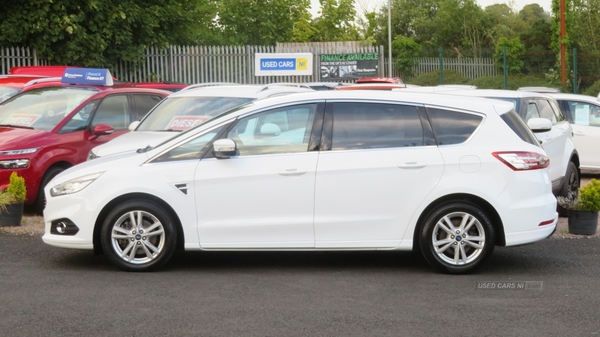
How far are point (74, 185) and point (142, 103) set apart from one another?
545 cm

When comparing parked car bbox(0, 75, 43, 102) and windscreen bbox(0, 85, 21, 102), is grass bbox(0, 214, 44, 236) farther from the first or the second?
windscreen bbox(0, 85, 21, 102)

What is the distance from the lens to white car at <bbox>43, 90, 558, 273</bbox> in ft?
25.9

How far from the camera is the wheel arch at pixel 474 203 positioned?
7.91 metres

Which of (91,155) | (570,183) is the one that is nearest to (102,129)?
(91,155)

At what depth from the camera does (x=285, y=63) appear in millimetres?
29641

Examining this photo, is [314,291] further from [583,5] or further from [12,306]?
[583,5]

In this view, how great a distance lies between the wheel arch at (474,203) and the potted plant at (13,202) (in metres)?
4.93

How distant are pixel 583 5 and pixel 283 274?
3607 centimetres

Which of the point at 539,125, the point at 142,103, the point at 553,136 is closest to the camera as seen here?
the point at 539,125

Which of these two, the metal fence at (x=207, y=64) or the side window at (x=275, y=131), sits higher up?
the metal fence at (x=207, y=64)

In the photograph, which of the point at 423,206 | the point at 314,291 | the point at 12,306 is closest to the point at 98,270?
the point at 12,306

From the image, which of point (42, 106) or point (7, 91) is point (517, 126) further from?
point (7, 91)

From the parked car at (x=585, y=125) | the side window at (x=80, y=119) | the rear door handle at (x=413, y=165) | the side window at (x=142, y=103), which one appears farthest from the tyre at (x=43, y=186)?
the parked car at (x=585, y=125)

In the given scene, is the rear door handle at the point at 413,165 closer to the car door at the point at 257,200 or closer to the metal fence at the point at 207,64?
the car door at the point at 257,200
